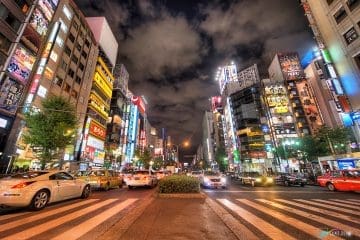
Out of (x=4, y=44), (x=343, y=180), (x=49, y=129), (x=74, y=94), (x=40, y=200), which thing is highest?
(x=74, y=94)

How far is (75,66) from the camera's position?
129ft

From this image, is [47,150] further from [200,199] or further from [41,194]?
[200,199]

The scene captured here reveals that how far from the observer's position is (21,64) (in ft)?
80.6

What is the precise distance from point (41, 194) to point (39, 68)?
1093 inches

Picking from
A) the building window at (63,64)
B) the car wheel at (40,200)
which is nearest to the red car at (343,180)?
the car wheel at (40,200)

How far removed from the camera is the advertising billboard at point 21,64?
76.7ft

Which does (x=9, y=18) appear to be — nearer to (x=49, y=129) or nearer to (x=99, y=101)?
(x=49, y=129)

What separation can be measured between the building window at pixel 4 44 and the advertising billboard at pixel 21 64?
87 cm

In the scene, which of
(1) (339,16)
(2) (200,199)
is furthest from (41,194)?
(1) (339,16)

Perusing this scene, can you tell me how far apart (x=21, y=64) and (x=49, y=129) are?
12374 millimetres

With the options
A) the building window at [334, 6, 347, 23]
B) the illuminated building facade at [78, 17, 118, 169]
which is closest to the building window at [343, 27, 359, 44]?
the building window at [334, 6, 347, 23]

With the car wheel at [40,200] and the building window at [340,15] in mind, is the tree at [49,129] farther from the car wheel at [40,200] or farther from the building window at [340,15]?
the building window at [340,15]

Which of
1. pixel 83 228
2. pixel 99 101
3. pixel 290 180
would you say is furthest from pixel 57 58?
pixel 290 180

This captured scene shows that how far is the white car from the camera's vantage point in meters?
6.64
